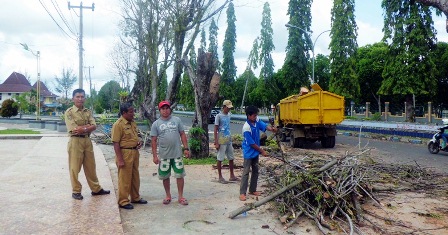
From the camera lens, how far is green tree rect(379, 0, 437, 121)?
27.2m

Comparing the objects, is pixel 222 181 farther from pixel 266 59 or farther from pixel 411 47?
pixel 266 59

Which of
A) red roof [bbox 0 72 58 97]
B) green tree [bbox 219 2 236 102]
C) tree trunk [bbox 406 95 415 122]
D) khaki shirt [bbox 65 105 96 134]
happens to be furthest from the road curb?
red roof [bbox 0 72 58 97]

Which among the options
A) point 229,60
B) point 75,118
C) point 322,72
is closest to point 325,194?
point 75,118

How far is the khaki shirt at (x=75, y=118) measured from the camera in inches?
235

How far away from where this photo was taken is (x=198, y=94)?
11.3m

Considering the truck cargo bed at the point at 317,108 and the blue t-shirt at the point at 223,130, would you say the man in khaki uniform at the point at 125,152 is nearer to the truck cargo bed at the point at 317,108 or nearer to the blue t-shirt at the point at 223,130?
the blue t-shirt at the point at 223,130

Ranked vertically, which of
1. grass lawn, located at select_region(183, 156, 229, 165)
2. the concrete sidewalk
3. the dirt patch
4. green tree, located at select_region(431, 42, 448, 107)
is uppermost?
green tree, located at select_region(431, 42, 448, 107)

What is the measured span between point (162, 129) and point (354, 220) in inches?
122

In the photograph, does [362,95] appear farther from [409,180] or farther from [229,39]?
[409,180]

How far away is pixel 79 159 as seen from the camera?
236 inches

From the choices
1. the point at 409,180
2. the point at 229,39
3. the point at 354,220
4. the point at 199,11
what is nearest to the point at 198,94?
the point at 199,11

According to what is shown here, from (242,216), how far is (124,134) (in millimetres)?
2126

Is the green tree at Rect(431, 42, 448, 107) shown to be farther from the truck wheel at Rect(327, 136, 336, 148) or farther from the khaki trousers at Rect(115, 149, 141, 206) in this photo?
the khaki trousers at Rect(115, 149, 141, 206)

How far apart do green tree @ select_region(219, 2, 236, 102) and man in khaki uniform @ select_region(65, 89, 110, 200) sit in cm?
4637
